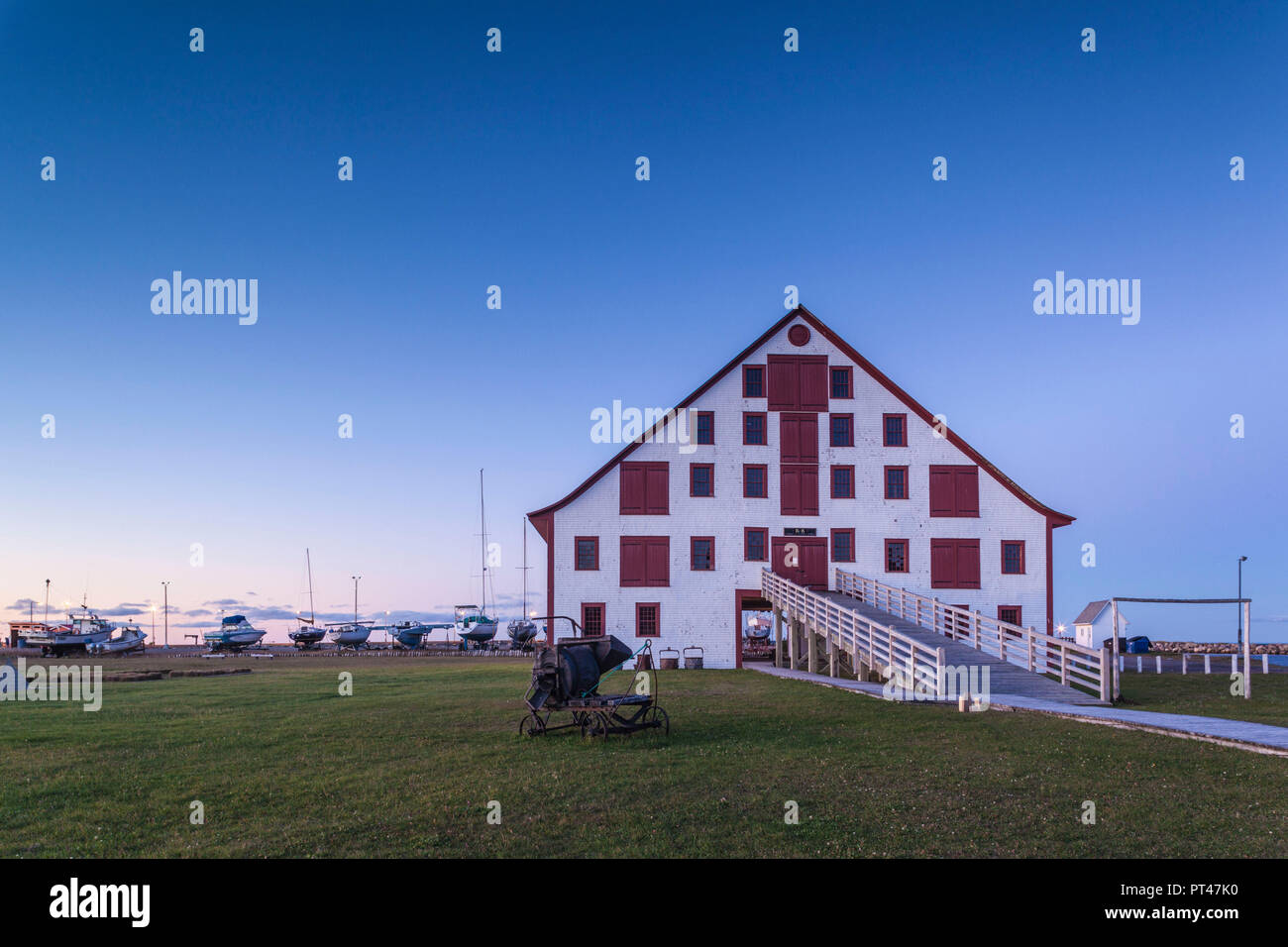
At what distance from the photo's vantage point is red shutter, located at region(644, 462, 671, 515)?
37.8 m

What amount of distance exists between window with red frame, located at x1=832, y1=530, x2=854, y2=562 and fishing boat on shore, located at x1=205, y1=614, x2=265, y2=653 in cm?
5637

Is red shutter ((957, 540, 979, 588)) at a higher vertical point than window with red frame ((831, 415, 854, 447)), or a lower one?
lower

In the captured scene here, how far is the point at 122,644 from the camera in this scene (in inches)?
2571

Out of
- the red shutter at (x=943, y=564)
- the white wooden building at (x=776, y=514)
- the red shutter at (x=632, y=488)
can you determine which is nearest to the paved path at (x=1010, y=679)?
the red shutter at (x=943, y=564)

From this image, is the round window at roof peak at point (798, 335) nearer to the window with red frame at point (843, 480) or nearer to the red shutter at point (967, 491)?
the window with red frame at point (843, 480)

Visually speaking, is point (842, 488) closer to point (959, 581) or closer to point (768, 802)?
point (959, 581)

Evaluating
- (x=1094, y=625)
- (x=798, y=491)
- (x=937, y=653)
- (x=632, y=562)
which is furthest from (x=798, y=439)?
(x=1094, y=625)

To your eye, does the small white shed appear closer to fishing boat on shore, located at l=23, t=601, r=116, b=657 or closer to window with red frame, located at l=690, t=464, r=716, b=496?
window with red frame, located at l=690, t=464, r=716, b=496

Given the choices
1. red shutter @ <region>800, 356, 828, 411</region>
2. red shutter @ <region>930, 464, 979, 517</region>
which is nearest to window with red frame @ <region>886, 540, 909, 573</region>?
red shutter @ <region>930, 464, 979, 517</region>

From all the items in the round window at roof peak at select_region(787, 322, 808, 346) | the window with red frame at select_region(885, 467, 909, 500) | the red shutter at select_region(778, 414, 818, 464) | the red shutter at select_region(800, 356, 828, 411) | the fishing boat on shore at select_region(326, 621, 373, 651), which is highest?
the round window at roof peak at select_region(787, 322, 808, 346)

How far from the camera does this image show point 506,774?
11727 millimetres

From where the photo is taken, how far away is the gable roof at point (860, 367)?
37.8 metres

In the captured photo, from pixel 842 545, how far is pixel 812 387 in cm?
673
